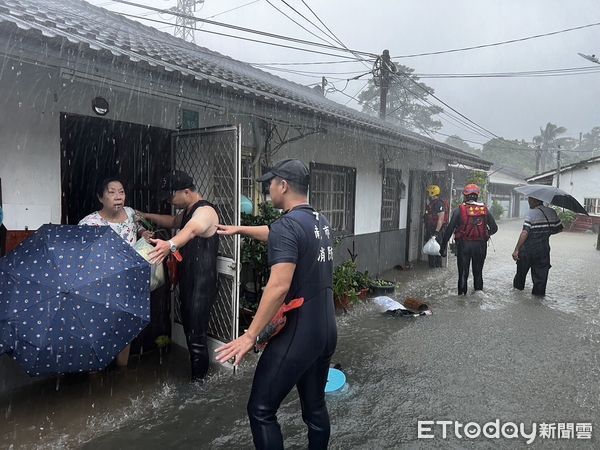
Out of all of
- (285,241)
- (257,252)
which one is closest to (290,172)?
(285,241)

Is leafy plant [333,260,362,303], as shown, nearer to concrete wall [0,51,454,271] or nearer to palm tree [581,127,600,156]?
concrete wall [0,51,454,271]

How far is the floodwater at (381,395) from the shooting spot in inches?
129

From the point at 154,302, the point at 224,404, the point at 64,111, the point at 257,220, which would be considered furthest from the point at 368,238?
the point at 64,111

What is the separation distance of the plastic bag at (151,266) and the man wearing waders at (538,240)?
638 cm

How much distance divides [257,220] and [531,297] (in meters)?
5.56

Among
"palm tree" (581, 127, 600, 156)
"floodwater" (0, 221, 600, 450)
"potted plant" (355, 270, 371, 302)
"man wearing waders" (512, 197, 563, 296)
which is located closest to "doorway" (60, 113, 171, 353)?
"floodwater" (0, 221, 600, 450)

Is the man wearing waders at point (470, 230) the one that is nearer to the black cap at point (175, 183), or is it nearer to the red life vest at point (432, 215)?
the red life vest at point (432, 215)

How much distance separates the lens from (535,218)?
7.73 metres

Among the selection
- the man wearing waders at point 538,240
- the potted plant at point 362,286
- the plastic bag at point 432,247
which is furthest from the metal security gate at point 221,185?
the plastic bag at point 432,247

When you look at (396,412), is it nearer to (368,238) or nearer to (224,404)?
(224,404)

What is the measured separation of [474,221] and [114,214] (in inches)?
243

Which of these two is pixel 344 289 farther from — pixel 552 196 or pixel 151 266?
pixel 552 196

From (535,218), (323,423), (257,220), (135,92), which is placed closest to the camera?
(323,423)

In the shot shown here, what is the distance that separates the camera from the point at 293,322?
2.45 m
